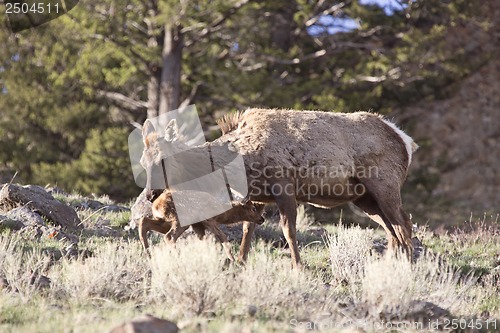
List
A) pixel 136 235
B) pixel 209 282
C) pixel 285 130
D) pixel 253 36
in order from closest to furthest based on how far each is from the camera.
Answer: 1. pixel 209 282
2. pixel 285 130
3. pixel 136 235
4. pixel 253 36

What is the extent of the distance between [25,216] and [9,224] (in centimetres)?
36

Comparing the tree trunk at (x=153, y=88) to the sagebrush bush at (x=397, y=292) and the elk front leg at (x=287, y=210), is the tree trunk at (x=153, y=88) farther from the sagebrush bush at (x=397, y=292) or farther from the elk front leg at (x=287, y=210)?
the sagebrush bush at (x=397, y=292)

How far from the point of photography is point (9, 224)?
8.87 m

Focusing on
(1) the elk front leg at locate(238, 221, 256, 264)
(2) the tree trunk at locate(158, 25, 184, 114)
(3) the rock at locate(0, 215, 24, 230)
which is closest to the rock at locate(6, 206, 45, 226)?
(3) the rock at locate(0, 215, 24, 230)

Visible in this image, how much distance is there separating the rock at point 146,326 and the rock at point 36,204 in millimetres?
4608

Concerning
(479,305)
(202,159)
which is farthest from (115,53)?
(479,305)

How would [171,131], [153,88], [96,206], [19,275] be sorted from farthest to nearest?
[153,88], [96,206], [171,131], [19,275]

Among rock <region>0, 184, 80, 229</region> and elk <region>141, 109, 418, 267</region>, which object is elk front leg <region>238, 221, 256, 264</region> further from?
rock <region>0, 184, 80, 229</region>

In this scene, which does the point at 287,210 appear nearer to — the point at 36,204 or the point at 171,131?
the point at 171,131

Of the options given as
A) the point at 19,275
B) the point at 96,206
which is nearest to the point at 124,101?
the point at 96,206

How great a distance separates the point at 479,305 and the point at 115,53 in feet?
41.9

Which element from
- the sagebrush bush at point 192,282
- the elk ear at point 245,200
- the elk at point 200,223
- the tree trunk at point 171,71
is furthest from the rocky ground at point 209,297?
the tree trunk at point 171,71

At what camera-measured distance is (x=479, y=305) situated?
7.71m

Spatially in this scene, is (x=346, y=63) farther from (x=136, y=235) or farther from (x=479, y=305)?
(x=479, y=305)
